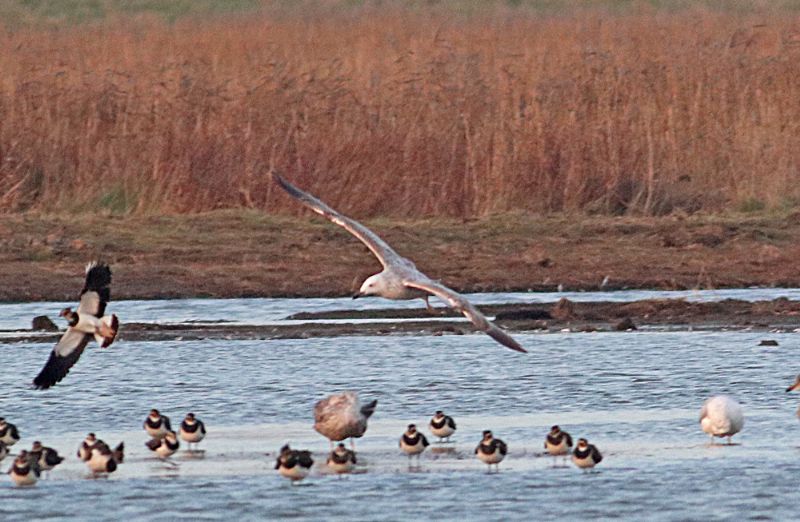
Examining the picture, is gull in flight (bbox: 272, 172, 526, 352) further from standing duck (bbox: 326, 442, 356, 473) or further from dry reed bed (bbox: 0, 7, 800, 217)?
dry reed bed (bbox: 0, 7, 800, 217)

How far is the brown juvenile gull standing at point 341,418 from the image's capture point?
978 centimetres

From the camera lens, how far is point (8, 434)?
9.85 meters

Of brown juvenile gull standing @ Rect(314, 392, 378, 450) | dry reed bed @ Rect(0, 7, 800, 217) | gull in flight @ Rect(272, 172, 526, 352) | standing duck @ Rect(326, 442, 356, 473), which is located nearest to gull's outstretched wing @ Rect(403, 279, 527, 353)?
gull in flight @ Rect(272, 172, 526, 352)

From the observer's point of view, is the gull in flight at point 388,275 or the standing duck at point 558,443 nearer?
the standing duck at point 558,443

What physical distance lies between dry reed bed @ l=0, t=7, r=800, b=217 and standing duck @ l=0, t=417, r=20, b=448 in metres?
7.74

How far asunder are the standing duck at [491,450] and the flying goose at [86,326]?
1883 mm

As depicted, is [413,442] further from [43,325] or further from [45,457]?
[43,325]

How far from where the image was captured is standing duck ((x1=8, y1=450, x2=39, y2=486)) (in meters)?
9.02

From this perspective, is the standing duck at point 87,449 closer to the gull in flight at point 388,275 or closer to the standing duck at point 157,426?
the standing duck at point 157,426

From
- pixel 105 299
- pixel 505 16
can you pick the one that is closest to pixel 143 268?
pixel 105 299

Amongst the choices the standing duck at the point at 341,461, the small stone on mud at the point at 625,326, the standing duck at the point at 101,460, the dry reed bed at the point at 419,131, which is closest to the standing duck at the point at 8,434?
the standing duck at the point at 101,460

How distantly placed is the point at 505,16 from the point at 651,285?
12843 mm

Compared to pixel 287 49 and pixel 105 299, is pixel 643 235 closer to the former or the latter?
pixel 287 49

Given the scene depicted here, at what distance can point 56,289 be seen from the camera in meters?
15.8
